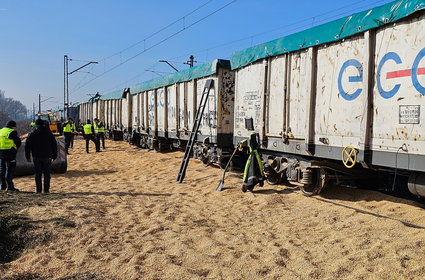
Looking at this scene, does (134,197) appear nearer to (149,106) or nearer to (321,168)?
(321,168)

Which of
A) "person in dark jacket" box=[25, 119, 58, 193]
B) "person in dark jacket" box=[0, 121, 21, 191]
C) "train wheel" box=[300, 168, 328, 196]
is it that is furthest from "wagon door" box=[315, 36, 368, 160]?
"person in dark jacket" box=[0, 121, 21, 191]

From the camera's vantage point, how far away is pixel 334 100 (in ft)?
19.5

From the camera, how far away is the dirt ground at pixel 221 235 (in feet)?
12.1

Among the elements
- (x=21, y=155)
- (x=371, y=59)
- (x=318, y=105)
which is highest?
(x=371, y=59)

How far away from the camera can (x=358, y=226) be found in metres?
4.93

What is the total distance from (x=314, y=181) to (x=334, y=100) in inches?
65.4

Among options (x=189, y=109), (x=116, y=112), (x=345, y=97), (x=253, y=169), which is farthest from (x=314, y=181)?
(x=116, y=112)

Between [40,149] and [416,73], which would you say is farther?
[40,149]

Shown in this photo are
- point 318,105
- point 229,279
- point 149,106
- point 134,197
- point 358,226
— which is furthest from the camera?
point 149,106

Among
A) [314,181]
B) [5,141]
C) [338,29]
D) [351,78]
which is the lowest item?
[314,181]

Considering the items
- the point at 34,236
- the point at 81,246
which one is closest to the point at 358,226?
the point at 81,246

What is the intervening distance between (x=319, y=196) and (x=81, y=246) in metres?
4.25

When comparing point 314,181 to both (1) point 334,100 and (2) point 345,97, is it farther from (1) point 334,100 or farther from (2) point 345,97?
(2) point 345,97

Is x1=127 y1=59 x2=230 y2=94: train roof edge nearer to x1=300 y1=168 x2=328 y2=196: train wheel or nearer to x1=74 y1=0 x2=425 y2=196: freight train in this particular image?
x1=74 y1=0 x2=425 y2=196: freight train
